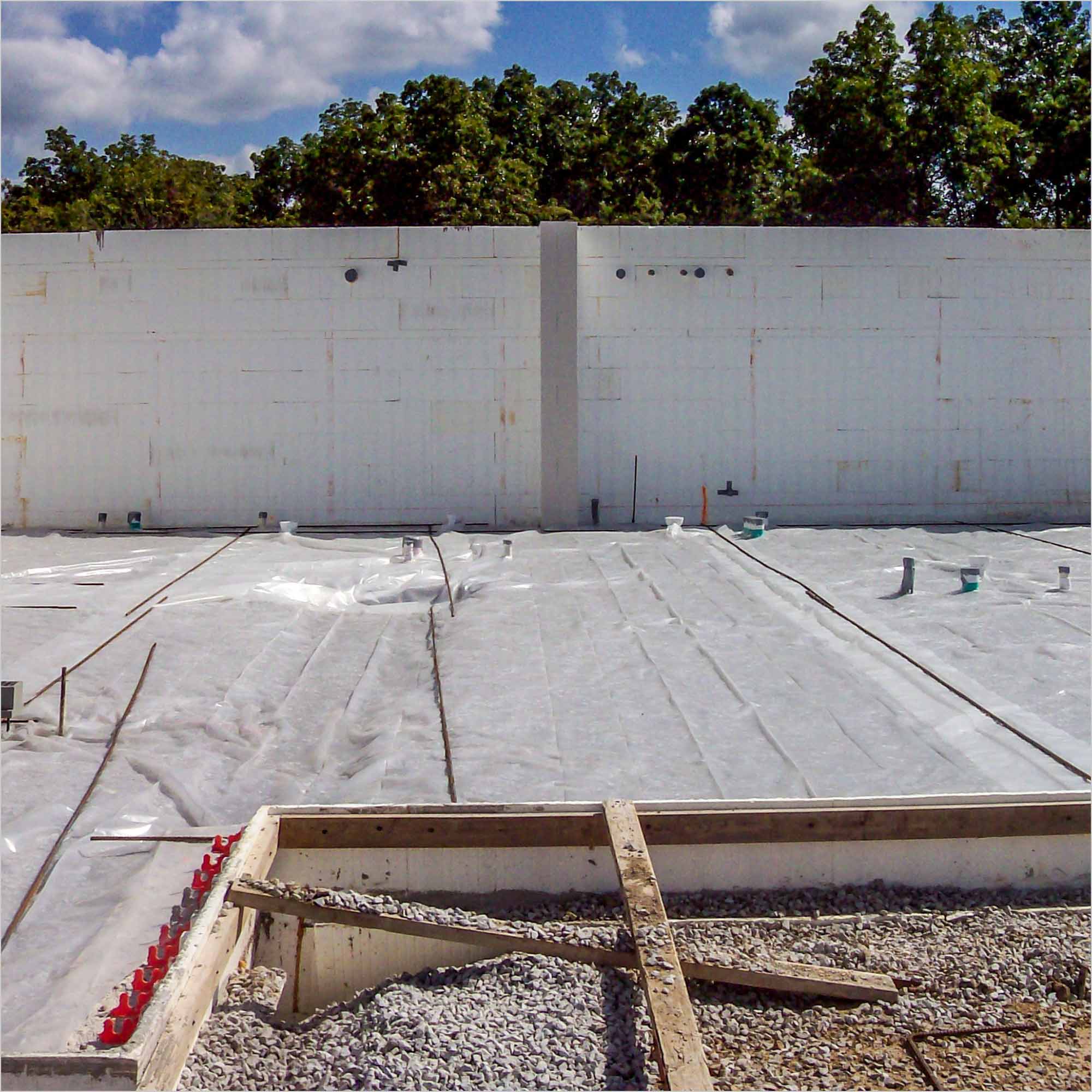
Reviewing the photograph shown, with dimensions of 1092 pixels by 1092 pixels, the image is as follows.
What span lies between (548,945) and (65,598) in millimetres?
5550

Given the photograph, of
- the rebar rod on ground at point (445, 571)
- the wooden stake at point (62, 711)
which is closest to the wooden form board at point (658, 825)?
the wooden stake at point (62, 711)

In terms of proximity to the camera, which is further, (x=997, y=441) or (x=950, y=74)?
(x=950, y=74)

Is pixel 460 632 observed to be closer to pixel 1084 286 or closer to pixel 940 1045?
pixel 940 1045

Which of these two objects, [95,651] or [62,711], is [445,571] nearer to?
[95,651]

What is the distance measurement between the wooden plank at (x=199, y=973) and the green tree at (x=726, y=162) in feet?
67.8

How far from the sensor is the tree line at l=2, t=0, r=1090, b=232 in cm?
1988

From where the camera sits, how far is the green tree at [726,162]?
23.1 m

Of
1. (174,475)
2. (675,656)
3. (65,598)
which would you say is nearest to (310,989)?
(675,656)

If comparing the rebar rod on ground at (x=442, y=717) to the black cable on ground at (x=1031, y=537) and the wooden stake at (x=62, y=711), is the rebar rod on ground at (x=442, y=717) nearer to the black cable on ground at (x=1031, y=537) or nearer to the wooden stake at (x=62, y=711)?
the wooden stake at (x=62, y=711)

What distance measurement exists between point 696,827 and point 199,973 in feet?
5.52

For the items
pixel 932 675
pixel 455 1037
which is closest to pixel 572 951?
pixel 455 1037

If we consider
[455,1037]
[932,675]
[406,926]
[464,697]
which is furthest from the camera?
[932,675]

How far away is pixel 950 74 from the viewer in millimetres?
19578

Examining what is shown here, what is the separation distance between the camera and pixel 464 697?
18.8 ft
